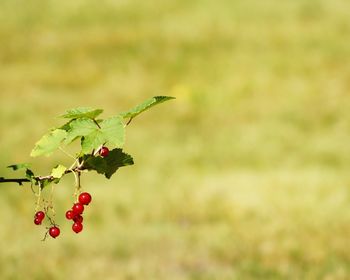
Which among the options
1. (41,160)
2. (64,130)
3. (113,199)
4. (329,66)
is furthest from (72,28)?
(64,130)

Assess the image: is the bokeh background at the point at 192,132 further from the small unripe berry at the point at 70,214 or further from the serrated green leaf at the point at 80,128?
the serrated green leaf at the point at 80,128

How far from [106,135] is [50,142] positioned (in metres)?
0.27

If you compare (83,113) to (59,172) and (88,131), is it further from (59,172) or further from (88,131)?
(59,172)

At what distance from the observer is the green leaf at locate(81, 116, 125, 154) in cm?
266

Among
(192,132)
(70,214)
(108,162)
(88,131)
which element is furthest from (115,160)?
(192,132)

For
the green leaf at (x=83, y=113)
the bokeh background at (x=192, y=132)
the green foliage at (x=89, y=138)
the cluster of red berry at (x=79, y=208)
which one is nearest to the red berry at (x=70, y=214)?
the cluster of red berry at (x=79, y=208)

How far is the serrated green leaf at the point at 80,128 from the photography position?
2731mm

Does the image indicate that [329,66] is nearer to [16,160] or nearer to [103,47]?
[103,47]

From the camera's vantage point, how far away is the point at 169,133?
2989cm

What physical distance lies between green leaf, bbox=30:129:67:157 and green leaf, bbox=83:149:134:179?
132 mm

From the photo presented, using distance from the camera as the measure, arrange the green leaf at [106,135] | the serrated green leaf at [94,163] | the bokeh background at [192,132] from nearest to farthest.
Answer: the green leaf at [106,135] → the serrated green leaf at [94,163] → the bokeh background at [192,132]

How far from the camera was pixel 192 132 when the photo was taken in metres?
30.6

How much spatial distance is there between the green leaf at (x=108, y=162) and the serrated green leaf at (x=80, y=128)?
108 mm

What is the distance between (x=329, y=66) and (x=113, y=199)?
87.0 ft
